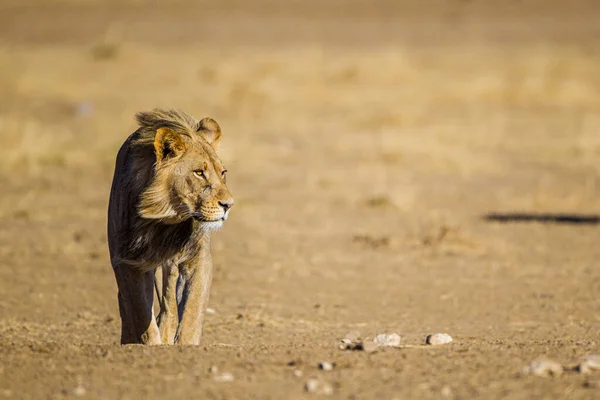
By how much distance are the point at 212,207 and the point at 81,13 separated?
48.5 m

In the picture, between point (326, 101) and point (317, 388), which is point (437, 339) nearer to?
point (317, 388)

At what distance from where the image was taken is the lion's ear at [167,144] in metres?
6.03

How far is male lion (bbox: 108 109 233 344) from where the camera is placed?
608cm

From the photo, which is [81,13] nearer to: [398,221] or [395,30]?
[395,30]

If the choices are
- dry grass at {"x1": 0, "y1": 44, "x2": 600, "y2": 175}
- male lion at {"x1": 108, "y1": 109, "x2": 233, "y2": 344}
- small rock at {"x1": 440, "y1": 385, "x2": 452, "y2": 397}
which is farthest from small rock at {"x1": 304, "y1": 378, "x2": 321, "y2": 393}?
dry grass at {"x1": 0, "y1": 44, "x2": 600, "y2": 175}

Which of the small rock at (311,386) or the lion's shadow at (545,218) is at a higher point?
the lion's shadow at (545,218)

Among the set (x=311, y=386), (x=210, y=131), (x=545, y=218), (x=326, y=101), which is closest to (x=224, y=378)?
(x=311, y=386)

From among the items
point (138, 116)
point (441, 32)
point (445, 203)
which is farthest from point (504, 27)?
point (138, 116)

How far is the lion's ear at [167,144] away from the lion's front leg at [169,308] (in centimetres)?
99

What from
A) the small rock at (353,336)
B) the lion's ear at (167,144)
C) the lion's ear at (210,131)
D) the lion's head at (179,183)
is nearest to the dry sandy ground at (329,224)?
the small rock at (353,336)

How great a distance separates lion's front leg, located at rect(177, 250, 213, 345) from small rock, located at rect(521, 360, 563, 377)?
2039mm

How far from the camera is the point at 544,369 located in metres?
5.27

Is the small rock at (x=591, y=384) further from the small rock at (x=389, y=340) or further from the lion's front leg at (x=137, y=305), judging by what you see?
the lion's front leg at (x=137, y=305)

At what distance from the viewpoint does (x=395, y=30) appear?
52.4m
